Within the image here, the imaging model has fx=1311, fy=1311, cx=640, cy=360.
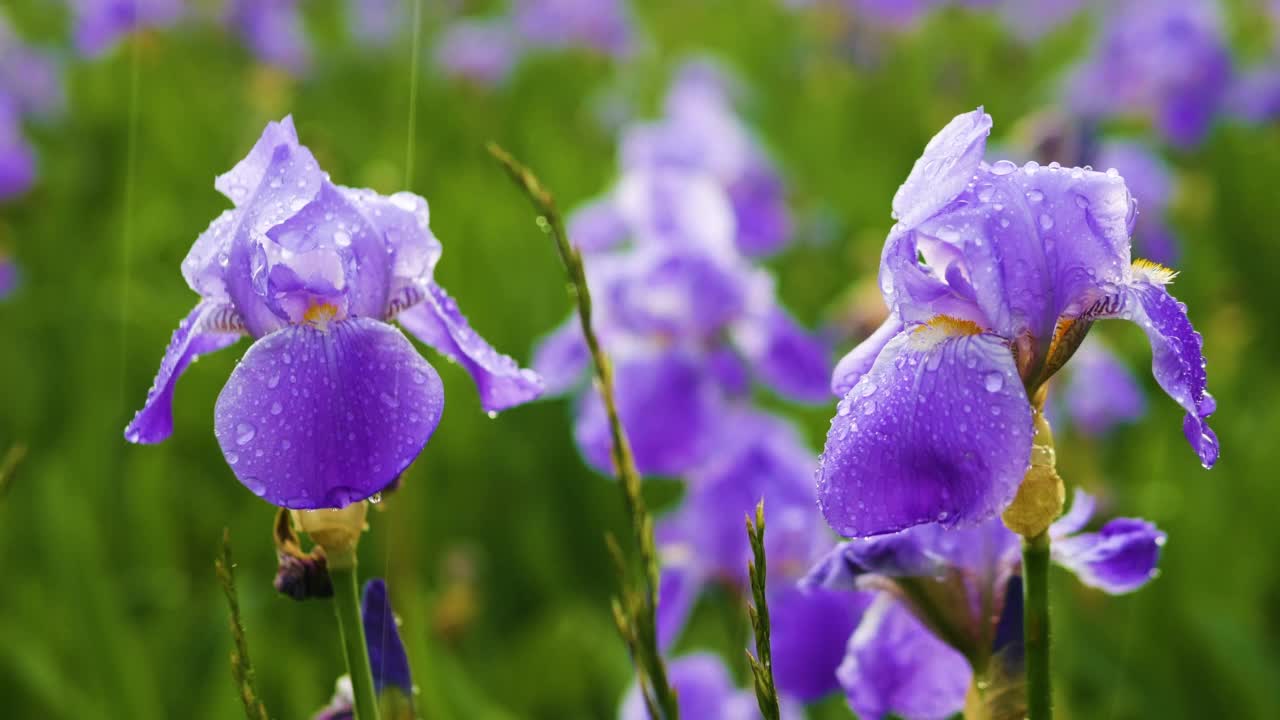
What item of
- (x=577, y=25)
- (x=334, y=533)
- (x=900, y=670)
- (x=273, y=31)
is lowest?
(x=577, y=25)

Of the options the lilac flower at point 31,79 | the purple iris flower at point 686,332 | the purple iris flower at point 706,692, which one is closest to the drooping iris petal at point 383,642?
the purple iris flower at point 706,692

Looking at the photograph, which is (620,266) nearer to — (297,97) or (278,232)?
(278,232)

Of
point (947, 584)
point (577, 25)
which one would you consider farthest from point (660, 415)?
point (577, 25)

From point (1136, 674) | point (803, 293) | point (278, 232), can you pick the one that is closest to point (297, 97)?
point (803, 293)

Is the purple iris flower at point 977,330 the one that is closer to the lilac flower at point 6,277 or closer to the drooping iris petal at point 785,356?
the drooping iris petal at point 785,356

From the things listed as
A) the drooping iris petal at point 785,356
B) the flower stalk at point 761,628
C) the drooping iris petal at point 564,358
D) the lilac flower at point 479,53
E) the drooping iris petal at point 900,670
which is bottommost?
the lilac flower at point 479,53

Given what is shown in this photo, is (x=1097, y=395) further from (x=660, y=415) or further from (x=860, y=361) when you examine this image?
(x=860, y=361)

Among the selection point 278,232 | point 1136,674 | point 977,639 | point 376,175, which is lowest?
point 1136,674
